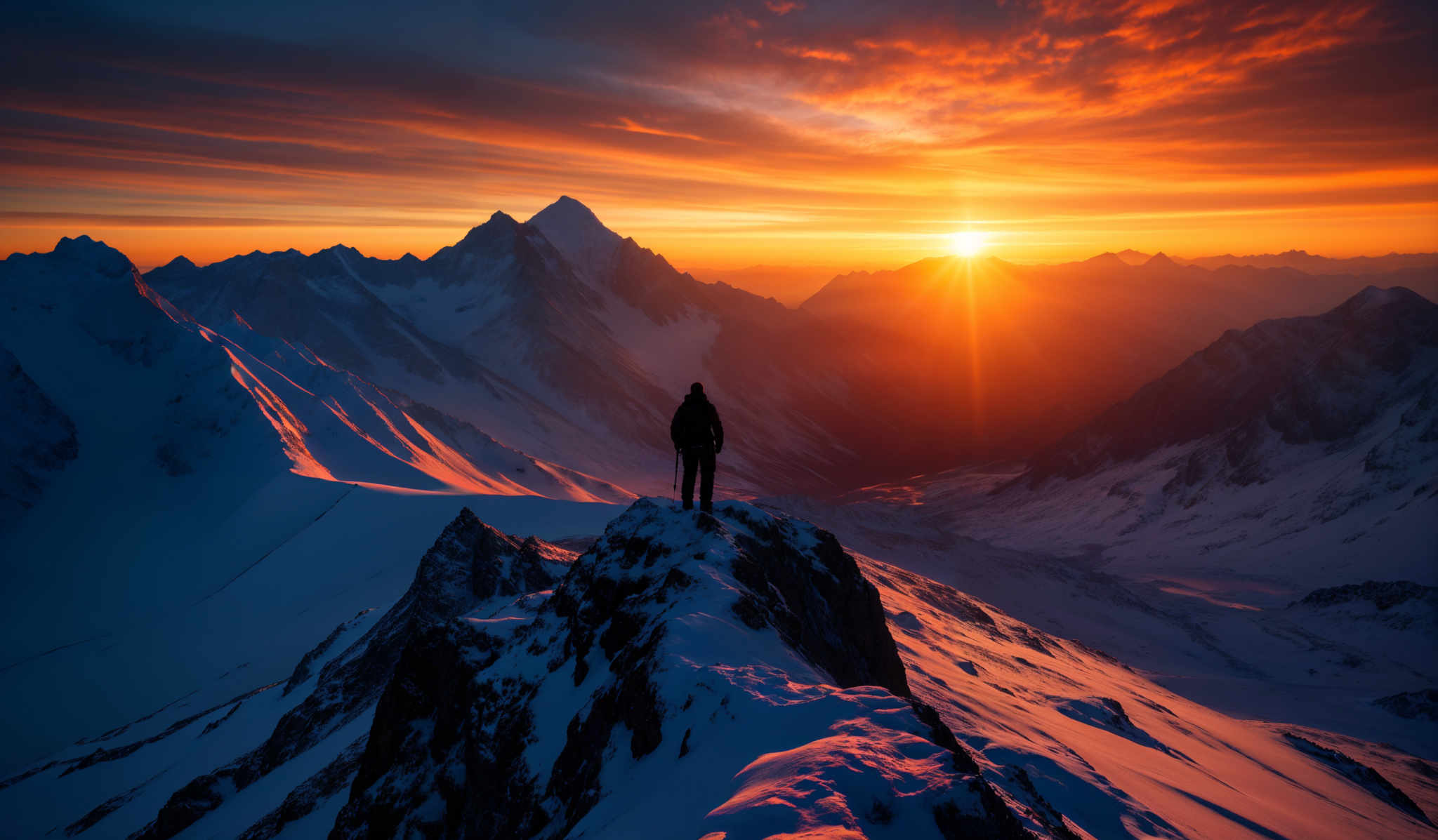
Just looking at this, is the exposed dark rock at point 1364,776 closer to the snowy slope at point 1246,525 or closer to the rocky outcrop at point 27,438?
the snowy slope at point 1246,525

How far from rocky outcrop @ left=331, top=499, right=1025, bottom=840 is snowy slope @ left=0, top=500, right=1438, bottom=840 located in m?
0.05

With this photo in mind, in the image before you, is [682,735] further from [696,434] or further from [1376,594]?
[1376,594]

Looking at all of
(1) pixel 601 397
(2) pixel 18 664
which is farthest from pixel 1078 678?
(1) pixel 601 397

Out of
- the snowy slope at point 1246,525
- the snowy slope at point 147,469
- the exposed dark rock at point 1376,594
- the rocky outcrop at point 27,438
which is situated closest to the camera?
the snowy slope at point 147,469

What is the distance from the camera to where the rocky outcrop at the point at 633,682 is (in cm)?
1062

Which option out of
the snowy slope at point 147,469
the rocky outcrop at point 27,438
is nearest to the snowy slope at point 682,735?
the snowy slope at point 147,469

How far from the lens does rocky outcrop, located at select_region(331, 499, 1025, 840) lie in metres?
10.6

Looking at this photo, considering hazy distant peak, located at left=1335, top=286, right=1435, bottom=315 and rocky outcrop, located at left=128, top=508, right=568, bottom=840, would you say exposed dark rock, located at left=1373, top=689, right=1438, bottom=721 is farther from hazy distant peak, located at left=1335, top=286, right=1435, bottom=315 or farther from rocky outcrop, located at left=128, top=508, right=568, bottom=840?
hazy distant peak, located at left=1335, top=286, right=1435, bottom=315

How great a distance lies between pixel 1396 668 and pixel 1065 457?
294 feet

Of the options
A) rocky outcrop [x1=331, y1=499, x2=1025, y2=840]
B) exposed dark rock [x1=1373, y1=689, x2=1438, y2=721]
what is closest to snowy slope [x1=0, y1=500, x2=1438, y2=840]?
rocky outcrop [x1=331, y1=499, x2=1025, y2=840]

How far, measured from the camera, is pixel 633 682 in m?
12.1

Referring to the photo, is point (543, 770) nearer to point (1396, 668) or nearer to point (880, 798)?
point (880, 798)

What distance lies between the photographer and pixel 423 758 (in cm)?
1630

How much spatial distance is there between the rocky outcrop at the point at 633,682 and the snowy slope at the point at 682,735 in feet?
0.17
